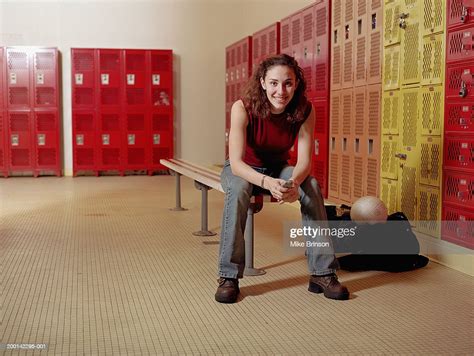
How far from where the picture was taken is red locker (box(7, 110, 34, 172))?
26.7ft

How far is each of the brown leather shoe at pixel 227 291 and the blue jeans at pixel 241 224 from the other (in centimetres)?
3

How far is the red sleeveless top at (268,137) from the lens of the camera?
2.69 metres

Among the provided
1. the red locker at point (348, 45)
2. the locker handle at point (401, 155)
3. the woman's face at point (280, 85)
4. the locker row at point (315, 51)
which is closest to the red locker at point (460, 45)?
the locker handle at point (401, 155)

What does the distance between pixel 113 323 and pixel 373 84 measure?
109 inches

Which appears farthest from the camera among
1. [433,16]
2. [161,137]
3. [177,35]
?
[177,35]

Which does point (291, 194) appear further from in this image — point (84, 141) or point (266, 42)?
point (84, 141)

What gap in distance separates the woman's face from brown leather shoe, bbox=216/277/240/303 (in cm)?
77

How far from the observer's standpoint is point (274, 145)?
274 centimetres

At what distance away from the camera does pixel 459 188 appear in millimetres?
3223

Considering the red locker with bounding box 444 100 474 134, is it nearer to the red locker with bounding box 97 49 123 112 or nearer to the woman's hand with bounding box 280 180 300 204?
the woman's hand with bounding box 280 180 300 204

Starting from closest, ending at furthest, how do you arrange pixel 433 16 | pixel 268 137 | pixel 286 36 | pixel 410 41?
pixel 268 137 → pixel 433 16 → pixel 410 41 → pixel 286 36

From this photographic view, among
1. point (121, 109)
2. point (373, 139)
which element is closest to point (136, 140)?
point (121, 109)

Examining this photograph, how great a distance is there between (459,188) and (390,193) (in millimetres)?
782

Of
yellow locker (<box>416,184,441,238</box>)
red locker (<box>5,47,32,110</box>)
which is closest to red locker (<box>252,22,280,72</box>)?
red locker (<box>5,47,32,110</box>)
